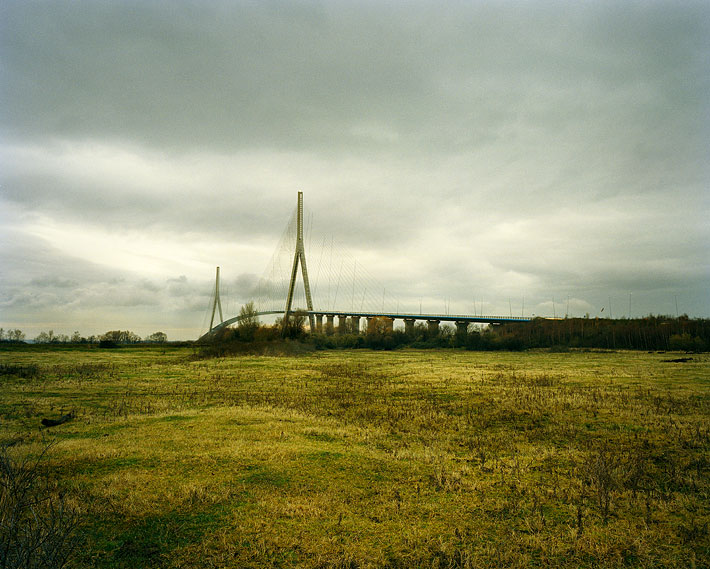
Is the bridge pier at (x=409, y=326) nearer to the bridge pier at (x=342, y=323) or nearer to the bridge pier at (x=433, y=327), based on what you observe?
the bridge pier at (x=433, y=327)

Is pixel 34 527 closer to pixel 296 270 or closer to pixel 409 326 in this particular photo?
pixel 296 270

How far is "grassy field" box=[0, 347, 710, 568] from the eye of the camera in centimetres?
697

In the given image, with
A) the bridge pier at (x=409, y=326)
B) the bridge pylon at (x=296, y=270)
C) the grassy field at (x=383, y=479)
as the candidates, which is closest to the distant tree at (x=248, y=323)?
the bridge pylon at (x=296, y=270)

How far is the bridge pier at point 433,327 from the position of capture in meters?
98.2

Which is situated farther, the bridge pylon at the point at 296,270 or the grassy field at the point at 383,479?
the bridge pylon at the point at 296,270

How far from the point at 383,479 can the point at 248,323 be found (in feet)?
257

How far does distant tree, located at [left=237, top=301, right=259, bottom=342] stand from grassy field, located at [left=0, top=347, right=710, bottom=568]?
60661 millimetres

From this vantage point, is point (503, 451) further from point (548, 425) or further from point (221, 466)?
point (221, 466)

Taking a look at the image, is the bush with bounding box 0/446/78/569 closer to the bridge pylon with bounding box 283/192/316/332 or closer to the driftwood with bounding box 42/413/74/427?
the driftwood with bounding box 42/413/74/427

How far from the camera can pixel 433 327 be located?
9938 cm

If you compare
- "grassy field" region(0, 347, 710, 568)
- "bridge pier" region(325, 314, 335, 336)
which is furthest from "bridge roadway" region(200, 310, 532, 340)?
"grassy field" region(0, 347, 710, 568)

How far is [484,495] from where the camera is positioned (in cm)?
910

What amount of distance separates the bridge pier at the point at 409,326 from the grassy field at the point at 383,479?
263 feet

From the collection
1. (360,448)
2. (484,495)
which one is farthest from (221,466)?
(484,495)
